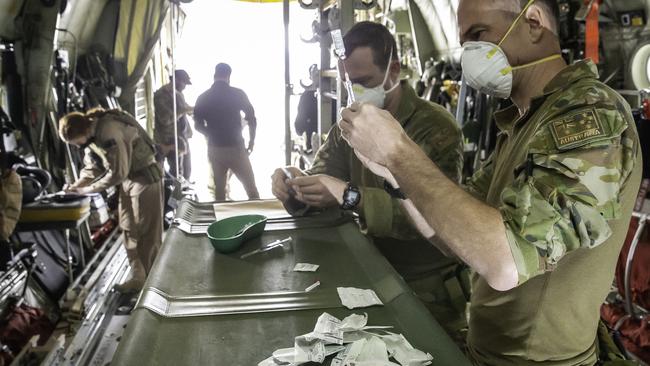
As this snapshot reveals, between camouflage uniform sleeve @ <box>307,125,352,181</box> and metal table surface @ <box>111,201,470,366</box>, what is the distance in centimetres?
43

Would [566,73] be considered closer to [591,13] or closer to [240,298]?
[240,298]

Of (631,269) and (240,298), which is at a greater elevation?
(240,298)

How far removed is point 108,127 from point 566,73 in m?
3.42

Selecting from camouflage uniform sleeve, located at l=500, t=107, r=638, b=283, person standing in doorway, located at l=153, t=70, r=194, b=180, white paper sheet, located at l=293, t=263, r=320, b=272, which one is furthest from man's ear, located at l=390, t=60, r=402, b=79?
person standing in doorway, located at l=153, t=70, r=194, b=180

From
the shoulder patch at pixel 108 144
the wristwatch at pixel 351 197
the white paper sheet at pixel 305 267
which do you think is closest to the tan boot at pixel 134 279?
the shoulder patch at pixel 108 144

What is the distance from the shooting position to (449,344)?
1059 millimetres

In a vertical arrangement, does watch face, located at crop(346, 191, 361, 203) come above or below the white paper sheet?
above

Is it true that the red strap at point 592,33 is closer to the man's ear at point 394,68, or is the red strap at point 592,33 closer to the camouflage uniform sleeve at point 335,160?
the man's ear at point 394,68

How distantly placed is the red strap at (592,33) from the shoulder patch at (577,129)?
53.4 inches

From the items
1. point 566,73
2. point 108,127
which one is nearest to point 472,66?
point 566,73

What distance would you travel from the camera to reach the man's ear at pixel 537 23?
117 centimetres

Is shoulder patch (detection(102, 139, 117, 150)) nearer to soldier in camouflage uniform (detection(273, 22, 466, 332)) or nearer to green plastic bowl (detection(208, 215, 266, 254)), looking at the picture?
soldier in camouflage uniform (detection(273, 22, 466, 332))

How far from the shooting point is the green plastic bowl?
1.60 meters

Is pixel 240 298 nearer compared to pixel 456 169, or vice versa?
pixel 240 298
